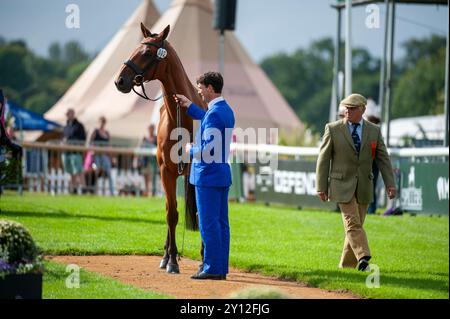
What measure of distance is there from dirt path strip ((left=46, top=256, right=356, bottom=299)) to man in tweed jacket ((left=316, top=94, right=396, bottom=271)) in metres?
1.23

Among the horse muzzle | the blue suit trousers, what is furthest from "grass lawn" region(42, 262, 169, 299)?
the horse muzzle

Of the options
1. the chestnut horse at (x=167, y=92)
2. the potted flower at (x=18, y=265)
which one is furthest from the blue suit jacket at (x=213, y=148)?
the potted flower at (x=18, y=265)

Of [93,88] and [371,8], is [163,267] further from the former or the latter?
[93,88]

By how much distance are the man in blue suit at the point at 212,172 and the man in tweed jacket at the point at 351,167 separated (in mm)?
1591

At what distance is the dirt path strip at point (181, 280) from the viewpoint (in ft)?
30.6

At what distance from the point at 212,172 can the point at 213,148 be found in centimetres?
26

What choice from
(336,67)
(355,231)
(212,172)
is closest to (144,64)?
(212,172)

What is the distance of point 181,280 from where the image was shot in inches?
396

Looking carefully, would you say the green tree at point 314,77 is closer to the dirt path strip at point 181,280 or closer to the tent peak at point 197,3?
the tent peak at point 197,3

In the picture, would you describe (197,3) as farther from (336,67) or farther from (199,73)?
(336,67)

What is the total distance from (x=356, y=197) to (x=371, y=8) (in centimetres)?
763

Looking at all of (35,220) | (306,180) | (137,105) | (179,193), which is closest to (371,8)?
(306,180)

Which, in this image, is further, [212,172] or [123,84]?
[123,84]

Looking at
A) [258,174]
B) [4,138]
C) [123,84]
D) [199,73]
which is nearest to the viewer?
[123,84]
